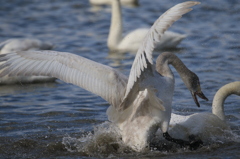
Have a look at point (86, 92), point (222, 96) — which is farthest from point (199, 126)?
point (86, 92)

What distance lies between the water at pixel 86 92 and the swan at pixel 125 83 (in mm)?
251

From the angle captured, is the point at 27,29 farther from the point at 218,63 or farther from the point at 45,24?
the point at 218,63

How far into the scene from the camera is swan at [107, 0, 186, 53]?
11125mm

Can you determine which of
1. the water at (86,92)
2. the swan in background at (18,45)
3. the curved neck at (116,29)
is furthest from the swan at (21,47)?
the curved neck at (116,29)

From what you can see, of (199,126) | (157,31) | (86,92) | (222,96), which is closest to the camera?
(157,31)

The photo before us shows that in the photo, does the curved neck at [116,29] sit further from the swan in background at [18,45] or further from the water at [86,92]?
the swan in background at [18,45]

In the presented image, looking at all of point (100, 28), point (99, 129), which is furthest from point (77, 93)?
point (100, 28)

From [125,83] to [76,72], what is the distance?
0.57 m

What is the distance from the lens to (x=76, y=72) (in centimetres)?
583

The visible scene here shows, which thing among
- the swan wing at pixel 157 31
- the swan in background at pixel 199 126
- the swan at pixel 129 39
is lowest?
the swan at pixel 129 39

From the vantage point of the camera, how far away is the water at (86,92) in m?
6.12

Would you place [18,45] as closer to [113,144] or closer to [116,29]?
[116,29]

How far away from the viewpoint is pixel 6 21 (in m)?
14.5

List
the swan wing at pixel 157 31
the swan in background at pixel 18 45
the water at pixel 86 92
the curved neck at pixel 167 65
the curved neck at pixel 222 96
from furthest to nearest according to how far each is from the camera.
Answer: the swan in background at pixel 18 45, the curved neck at pixel 222 96, the water at pixel 86 92, the curved neck at pixel 167 65, the swan wing at pixel 157 31
